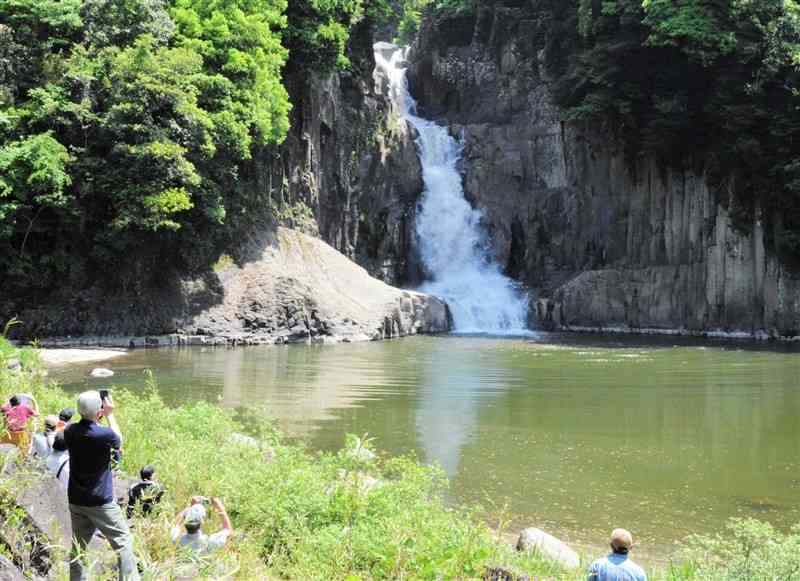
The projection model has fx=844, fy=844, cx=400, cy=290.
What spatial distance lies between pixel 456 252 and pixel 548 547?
44.4 metres

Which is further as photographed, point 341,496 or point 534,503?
point 534,503

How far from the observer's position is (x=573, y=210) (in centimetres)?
5325

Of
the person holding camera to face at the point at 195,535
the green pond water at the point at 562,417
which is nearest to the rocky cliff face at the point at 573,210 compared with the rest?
the green pond water at the point at 562,417

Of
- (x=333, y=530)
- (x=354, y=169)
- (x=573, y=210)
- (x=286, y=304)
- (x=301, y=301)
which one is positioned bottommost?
(x=333, y=530)

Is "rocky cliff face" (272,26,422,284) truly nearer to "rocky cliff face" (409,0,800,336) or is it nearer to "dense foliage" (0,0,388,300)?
"rocky cliff face" (409,0,800,336)

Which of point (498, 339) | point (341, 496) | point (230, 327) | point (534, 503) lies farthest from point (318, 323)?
point (341, 496)

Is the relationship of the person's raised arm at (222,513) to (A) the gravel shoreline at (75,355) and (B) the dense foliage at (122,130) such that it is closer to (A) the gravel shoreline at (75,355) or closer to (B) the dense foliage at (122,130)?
(A) the gravel shoreline at (75,355)

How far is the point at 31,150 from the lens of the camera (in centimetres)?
3153

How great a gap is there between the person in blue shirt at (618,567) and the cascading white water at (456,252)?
134 ft

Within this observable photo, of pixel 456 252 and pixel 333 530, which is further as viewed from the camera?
pixel 456 252

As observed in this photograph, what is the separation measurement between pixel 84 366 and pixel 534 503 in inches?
722

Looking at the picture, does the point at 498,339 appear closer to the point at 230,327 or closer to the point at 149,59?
the point at 230,327

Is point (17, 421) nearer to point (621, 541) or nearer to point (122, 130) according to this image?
point (621, 541)

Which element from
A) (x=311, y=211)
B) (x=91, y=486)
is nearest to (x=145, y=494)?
(x=91, y=486)
